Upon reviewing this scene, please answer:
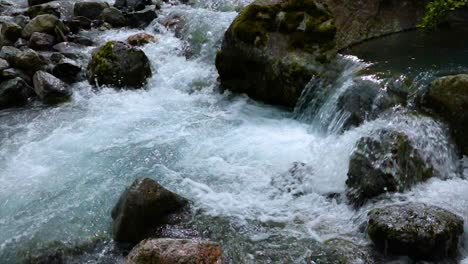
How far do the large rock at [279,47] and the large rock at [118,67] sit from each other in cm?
250

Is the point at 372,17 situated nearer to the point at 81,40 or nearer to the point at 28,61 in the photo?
the point at 28,61

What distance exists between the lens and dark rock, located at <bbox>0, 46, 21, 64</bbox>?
11.9m

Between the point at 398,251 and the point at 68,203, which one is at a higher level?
the point at 398,251

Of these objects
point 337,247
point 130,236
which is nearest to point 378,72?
point 337,247

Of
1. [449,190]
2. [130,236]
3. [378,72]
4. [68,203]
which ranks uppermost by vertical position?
[378,72]

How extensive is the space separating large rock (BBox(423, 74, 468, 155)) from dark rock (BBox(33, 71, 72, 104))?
792cm

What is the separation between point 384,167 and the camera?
650 centimetres

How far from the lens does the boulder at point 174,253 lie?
16.8ft

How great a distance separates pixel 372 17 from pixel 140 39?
22.1 feet

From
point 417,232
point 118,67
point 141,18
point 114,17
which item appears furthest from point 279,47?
point 114,17

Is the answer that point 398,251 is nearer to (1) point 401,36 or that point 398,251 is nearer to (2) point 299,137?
(2) point 299,137

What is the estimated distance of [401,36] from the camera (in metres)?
9.99

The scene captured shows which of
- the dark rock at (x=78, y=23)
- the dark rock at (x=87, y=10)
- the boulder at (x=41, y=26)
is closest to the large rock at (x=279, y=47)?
the boulder at (x=41, y=26)

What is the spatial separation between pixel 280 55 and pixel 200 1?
800cm
